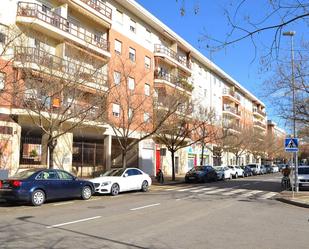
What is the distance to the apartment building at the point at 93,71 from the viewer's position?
867 inches

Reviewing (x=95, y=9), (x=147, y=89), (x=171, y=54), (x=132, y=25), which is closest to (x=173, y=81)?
(x=147, y=89)

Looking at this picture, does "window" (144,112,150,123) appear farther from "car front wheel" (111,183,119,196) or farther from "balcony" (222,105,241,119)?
"balcony" (222,105,241,119)

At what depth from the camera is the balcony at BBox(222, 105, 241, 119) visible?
70812 millimetres

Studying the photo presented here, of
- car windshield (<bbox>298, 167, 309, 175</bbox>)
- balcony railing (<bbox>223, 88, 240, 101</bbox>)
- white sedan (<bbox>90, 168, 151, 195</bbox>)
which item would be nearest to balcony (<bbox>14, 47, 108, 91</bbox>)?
white sedan (<bbox>90, 168, 151, 195</bbox>)

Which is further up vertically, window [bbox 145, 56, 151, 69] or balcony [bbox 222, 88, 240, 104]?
balcony [bbox 222, 88, 240, 104]

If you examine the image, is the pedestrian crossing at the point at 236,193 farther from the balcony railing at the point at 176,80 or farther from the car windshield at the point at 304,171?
the balcony railing at the point at 176,80

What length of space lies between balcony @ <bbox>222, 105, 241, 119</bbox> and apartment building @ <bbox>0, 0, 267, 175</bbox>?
1631cm

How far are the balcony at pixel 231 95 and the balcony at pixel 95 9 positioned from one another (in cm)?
3852

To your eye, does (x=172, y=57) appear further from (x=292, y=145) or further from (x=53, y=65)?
(x=292, y=145)

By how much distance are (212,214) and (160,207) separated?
2.50 metres

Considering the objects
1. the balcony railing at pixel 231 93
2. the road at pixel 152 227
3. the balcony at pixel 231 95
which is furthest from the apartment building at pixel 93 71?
the balcony railing at pixel 231 93

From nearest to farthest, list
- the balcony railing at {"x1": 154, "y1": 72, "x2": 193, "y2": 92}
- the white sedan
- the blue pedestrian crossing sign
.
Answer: the white sedan, the blue pedestrian crossing sign, the balcony railing at {"x1": 154, "y1": 72, "x2": 193, "y2": 92}

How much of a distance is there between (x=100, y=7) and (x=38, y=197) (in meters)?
21.6

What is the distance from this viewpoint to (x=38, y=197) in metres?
16.1
